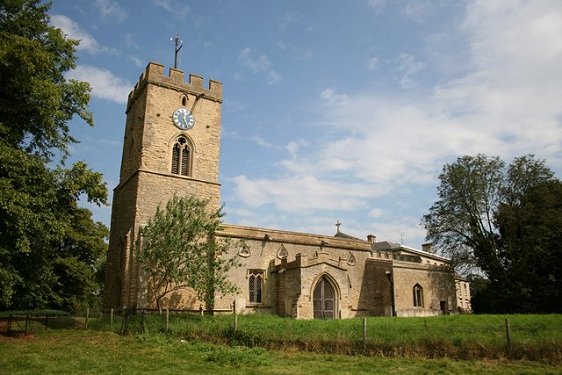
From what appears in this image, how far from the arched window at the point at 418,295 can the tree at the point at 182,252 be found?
14807 millimetres

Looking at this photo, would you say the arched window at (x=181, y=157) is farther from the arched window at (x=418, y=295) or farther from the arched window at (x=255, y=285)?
the arched window at (x=418, y=295)

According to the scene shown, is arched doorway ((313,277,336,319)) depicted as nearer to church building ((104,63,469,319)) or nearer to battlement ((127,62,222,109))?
church building ((104,63,469,319))

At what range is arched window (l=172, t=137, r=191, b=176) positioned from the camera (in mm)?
26969

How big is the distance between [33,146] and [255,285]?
1433 centimetres

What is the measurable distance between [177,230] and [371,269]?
15505 mm

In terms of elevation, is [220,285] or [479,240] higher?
[479,240]

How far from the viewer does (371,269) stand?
104ft

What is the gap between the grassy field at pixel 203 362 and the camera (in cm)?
1082

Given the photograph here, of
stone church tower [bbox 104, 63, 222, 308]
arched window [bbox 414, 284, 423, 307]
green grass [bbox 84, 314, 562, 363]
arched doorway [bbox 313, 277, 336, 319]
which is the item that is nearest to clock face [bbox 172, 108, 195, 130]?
stone church tower [bbox 104, 63, 222, 308]

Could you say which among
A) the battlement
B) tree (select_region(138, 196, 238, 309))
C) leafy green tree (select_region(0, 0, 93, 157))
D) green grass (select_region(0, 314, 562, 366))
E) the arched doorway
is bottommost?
green grass (select_region(0, 314, 562, 366))

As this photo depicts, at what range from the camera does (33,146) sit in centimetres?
1933

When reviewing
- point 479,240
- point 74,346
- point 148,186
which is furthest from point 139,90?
point 479,240

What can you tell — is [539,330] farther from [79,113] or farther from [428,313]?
[79,113]

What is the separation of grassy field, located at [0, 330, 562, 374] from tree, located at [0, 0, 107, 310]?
4.10 metres
